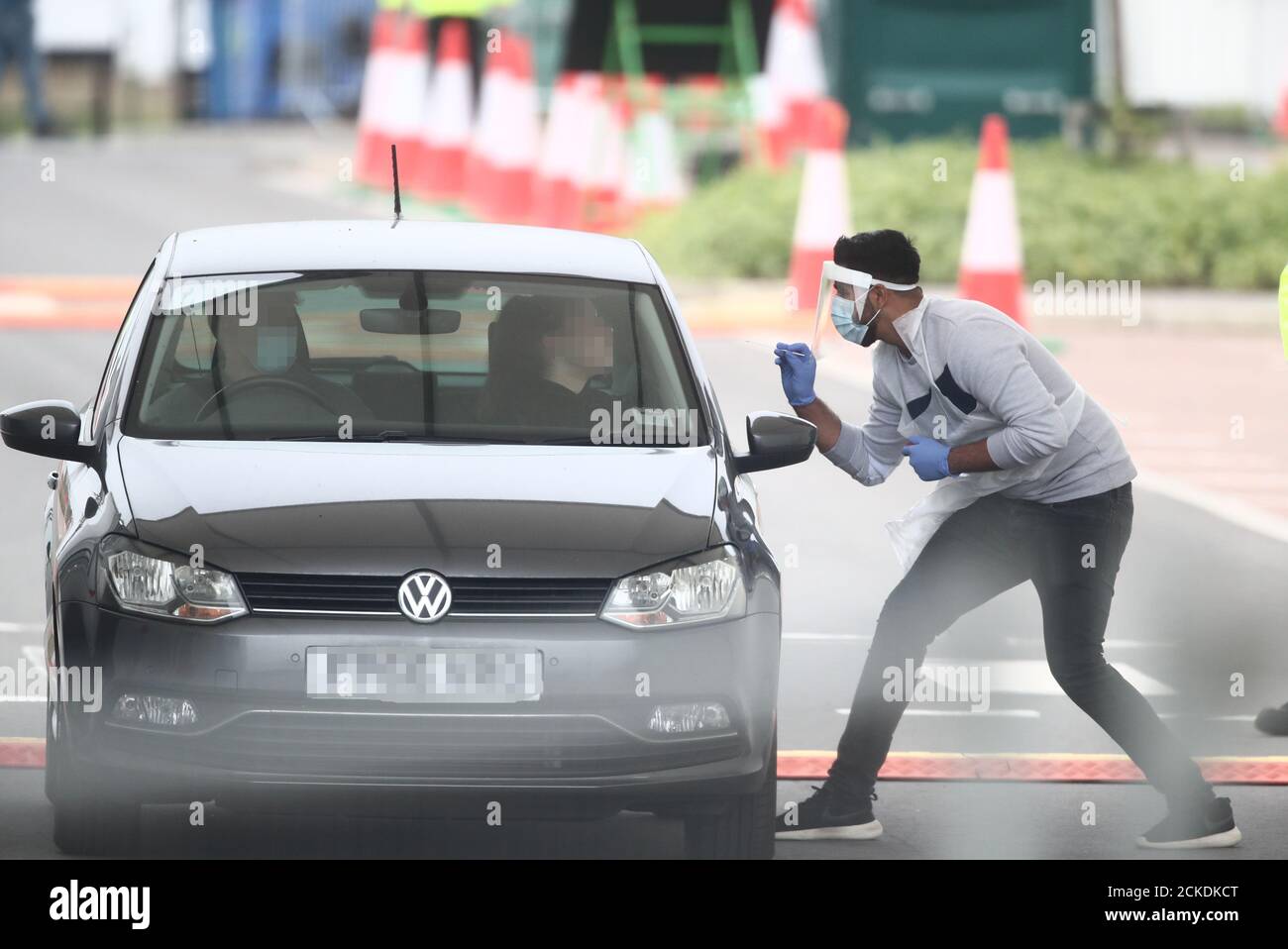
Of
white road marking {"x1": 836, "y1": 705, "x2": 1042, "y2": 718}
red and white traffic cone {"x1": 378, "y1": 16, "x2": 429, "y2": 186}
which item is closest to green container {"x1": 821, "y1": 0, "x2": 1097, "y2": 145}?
red and white traffic cone {"x1": 378, "y1": 16, "x2": 429, "y2": 186}

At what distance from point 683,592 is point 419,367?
133 cm

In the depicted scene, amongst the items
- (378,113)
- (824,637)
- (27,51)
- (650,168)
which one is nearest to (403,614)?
(824,637)

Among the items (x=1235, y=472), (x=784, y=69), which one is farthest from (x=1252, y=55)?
(x=1235, y=472)

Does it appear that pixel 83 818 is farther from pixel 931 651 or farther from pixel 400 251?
pixel 931 651

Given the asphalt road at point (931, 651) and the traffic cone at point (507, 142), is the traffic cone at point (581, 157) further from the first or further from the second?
the asphalt road at point (931, 651)

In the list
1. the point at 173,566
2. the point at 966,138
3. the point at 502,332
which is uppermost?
the point at 966,138

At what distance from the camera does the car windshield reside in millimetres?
6211

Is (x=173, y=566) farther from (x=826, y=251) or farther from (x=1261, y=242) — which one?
(x=1261, y=242)

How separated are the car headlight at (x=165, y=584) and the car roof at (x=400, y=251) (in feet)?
4.25

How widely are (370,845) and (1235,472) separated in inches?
288

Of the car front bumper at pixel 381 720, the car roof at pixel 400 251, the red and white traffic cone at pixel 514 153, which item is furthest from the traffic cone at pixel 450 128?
the car front bumper at pixel 381 720

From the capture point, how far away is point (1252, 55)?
3011cm

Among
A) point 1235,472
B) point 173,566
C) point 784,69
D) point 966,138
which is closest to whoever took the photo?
point 173,566

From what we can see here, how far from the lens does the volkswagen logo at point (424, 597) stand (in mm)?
5359
